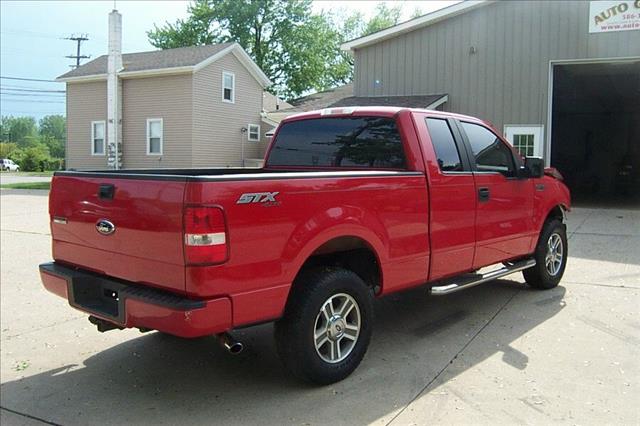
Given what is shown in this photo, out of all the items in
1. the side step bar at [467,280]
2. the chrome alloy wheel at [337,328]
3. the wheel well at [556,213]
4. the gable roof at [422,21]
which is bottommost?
the chrome alloy wheel at [337,328]

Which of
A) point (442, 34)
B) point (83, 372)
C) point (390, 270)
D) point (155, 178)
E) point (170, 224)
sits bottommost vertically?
point (83, 372)

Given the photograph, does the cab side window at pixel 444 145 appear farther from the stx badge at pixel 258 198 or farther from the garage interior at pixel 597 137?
the garage interior at pixel 597 137

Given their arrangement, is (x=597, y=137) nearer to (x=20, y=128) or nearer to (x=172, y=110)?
(x=172, y=110)

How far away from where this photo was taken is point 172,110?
25.9 meters

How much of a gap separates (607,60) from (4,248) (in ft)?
48.6

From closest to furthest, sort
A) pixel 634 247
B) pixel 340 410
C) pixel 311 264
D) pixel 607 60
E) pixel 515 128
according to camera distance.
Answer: pixel 340 410 → pixel 311 264 → pixel 634 247 → pixel 607 60 → pixel 515 128

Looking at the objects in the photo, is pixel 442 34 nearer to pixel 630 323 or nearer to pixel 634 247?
pixel 634 247

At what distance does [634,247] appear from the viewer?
29.9 ft

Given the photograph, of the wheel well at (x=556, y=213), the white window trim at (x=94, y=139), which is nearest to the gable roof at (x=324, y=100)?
the white window trim at (x=94, y=139)

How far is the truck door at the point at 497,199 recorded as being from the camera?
5188mm

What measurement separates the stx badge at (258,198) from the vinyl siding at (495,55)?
46.6 feet

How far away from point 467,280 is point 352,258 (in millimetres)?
1341

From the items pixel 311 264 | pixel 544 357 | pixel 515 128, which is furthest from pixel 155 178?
pixel 515 128

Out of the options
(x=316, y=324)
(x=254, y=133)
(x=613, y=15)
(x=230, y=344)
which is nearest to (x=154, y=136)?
(x=254, y=133)
